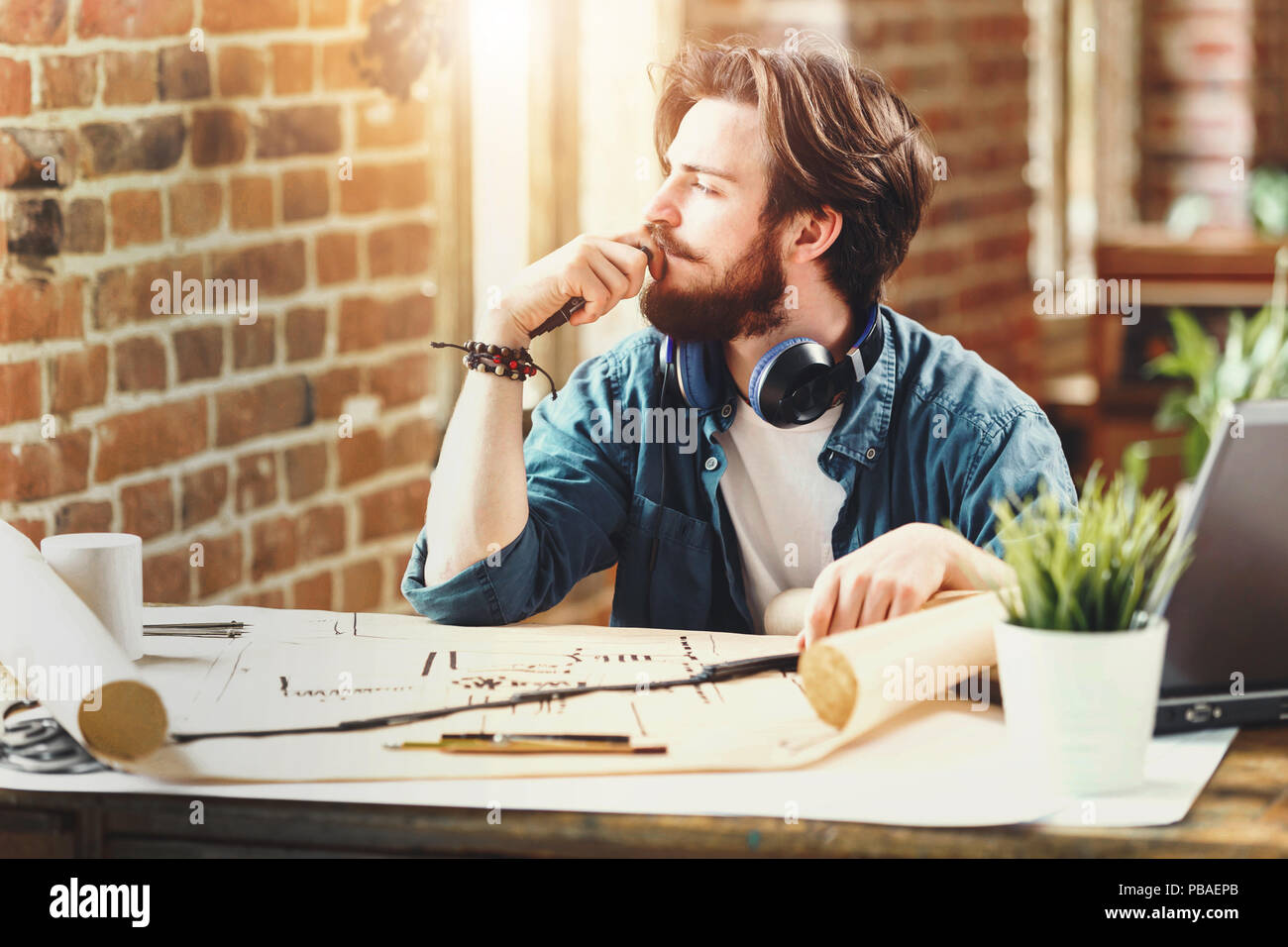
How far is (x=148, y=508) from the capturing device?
1882 mm

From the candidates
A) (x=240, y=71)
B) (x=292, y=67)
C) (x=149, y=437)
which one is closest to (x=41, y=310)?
(x=149, y=437)

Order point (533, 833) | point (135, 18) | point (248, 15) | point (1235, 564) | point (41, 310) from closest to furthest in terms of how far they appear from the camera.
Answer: point (533, 833) < point (1235, 564) < point (41, 310) < point (135, 18) < point (248, 15)

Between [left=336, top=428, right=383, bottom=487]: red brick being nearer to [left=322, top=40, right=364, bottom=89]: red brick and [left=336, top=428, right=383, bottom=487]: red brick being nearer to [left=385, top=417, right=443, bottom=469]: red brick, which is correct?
[left=385, top=417, right=443, bottom=469]: red brick

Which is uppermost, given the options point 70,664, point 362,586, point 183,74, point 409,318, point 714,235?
point 183,74

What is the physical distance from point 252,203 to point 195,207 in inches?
4.7

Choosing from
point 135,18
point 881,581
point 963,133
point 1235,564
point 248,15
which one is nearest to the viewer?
Answer: point 1235,564

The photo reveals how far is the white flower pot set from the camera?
971mm

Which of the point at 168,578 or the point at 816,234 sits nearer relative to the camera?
the point at 816,234

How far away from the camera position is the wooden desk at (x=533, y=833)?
36.1 inches

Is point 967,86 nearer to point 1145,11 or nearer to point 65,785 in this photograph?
point 1145,11

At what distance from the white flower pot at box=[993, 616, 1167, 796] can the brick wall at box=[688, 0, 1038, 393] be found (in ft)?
7.70

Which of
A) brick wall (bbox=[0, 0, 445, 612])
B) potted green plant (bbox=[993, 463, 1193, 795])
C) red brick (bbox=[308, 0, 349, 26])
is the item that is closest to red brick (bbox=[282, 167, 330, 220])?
brick wall (bbox=[0, 0, 445, 612])

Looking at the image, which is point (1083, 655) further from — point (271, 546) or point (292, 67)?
point (292, 67)

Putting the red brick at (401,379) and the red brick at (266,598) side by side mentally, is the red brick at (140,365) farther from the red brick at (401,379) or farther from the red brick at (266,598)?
the red brick at (401,379)
